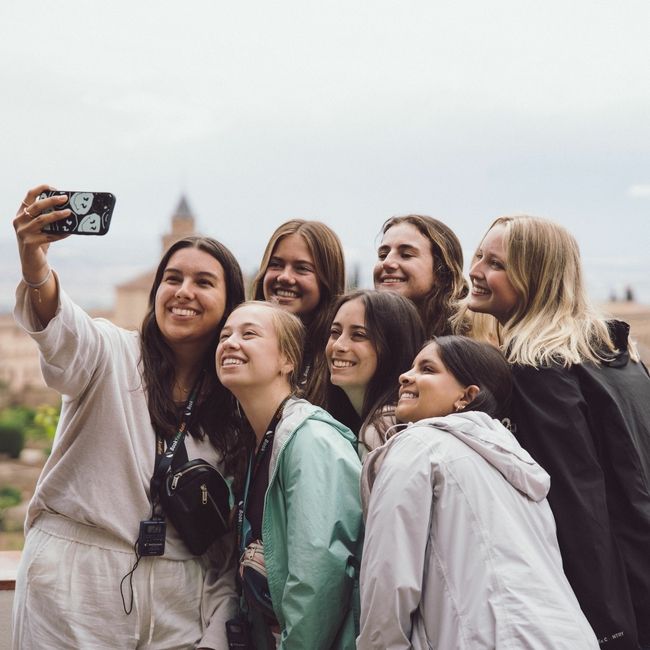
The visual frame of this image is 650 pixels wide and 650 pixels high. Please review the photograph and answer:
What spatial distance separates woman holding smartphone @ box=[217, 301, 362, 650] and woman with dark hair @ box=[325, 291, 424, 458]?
17 cm

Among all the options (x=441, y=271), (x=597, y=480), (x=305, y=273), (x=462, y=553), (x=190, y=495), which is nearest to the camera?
(x=462, y=553)

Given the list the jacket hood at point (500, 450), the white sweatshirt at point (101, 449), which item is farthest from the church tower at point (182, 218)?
→ the jacket hood at point (500, 450)

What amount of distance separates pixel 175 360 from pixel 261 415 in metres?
0.37

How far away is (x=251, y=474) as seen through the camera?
2.71 meters

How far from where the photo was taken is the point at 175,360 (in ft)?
9.73

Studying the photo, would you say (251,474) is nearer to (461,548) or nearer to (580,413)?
(461,548)

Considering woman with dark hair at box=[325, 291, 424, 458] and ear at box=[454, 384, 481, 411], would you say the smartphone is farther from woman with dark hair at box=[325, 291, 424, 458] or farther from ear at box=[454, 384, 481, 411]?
ear at box=[454, 384, 481, 411]

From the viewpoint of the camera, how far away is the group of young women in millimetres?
2189

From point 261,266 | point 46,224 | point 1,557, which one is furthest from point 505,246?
point 1,557

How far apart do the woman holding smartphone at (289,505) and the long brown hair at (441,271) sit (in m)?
0.85

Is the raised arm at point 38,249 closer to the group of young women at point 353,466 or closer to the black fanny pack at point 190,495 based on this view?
the group of young women at point 353,466

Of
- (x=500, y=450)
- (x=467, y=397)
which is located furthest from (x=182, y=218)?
(x=500, y=450)

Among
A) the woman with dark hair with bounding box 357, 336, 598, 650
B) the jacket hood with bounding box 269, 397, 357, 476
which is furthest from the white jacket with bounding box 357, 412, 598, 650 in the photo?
the jacket hood with bounding box 269, 397, 357, 476

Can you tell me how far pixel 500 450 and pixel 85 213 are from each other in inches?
49.5
